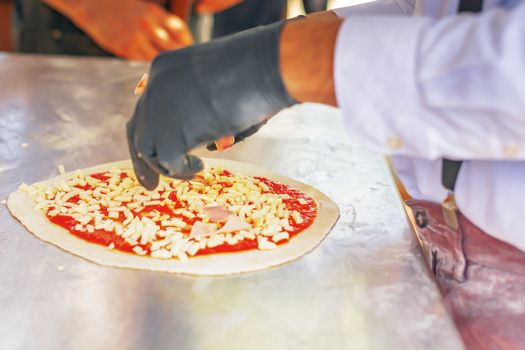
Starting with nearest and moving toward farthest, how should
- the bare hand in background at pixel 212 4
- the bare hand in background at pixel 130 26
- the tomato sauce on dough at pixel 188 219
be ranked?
the tomato sauce on dough at pixel 188 219, the bare hand in background at pixel 130 26, the bare hand in background at pixel 212 4

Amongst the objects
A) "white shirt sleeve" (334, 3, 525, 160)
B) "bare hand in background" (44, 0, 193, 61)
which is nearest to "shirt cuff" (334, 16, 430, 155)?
"white shirt sleeve" (334, 3, 525, 160)

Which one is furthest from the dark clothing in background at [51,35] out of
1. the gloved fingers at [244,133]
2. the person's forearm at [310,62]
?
the person's forearm at [310,62]

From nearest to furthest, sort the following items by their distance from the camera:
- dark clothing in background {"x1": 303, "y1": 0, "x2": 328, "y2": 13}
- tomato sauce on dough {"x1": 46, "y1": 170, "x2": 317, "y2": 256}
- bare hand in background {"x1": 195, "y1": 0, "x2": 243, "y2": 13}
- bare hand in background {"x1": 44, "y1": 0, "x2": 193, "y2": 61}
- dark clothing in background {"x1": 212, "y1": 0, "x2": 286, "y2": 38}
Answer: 1. tomato sauce on dough {"x1": 46, "y1": 170, "x2": 317, "y2": 256}
2. bare hand in background {"x1": 44, "y1": 0, "x2": 193, "y2": 61}
3. bare hand in background {"x1": 195, "y1": 0, "x2": 243, "y2": 13}
4. dark clothing in background {"x1": 212, "y1": 0, "x2": 286, "y2": 38}
5. dark clothing in background {"x1": 303, "y1": 0, "x2": 328, "y2": 13}

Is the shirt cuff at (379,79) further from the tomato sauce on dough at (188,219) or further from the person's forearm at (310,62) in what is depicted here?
the tomato sauce on dough at (188,219)

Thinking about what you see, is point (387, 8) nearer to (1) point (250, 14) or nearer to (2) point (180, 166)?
(2) point (180, 166)

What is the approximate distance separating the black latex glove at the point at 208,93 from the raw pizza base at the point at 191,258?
19 cm

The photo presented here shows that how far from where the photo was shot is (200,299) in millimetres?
1024

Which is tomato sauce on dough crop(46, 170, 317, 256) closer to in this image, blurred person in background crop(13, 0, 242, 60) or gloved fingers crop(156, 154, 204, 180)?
gloved fingers crop(156, 154, 204, 180)

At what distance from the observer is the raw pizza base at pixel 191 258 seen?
110cm

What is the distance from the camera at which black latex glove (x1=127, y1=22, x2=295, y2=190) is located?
0.93 metres

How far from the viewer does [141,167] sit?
1.13 metres

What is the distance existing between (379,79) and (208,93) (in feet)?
0.84

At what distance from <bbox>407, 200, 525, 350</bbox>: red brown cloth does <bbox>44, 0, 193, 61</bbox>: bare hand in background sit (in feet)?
4.76

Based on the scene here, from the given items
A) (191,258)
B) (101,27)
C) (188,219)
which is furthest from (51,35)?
(191,258)
